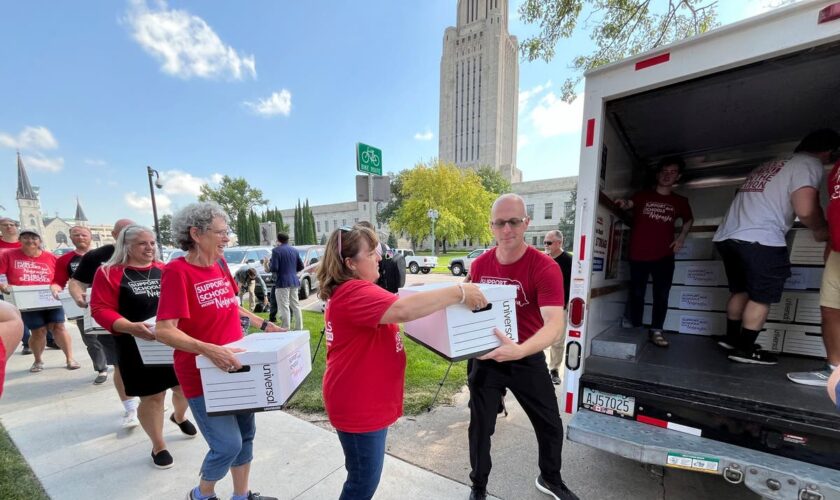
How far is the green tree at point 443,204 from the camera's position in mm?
26203

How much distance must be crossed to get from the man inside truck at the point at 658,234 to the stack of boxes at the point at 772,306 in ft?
2.17

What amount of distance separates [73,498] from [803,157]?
5660 mm

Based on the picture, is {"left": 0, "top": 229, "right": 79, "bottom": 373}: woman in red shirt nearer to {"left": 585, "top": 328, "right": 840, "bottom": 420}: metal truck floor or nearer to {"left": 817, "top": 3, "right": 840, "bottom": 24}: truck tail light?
{"left": 585, "top": 328, "right": 840, "bottom": 420}: metal truck floor

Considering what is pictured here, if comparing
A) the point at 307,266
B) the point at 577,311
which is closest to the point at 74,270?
the point at 577,311

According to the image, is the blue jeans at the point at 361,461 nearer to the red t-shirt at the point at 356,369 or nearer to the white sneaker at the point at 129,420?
the red t-shirt at the point at 356,369

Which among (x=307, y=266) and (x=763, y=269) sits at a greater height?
(x=763, y=269)

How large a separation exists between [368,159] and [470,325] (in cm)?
393

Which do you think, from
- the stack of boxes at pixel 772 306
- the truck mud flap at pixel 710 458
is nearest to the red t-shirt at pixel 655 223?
the stack of boxes at pixel 772 306

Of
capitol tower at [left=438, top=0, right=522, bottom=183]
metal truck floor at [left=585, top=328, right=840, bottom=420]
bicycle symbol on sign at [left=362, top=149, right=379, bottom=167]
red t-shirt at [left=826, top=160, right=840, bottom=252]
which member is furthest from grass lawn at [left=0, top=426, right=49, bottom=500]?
capitol tower at [left=438, top=0, right=522, bottom=183]

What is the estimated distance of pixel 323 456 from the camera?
256 cm

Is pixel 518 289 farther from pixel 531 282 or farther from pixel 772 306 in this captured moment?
pixel 772 306

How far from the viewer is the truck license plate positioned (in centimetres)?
203

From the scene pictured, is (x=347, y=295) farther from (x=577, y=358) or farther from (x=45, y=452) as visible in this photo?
(x=45, y=452)

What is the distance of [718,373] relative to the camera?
2.28m
